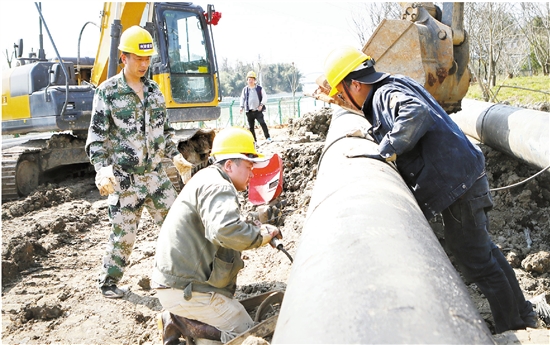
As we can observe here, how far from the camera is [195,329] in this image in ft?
10.8

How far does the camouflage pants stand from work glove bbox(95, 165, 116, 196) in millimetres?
279

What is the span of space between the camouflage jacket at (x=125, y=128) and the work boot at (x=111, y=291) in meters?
1.04

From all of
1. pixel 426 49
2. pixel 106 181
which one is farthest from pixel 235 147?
pixel 426 49

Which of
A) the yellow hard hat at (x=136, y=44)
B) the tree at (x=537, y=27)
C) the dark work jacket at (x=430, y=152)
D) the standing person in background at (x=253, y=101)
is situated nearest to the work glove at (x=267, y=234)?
the dark work jacket at (x=430, y=152)

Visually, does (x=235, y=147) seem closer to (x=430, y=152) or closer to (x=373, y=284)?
(x=430, y=152)

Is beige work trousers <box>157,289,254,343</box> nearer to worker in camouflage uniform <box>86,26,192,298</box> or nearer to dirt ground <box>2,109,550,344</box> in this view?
dirt ground <box>2,109,550,344</box>

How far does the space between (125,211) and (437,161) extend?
8.85 ft

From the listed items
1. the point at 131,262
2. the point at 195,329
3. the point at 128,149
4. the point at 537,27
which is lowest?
the point at 131,262

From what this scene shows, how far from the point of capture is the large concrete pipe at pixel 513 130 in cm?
469

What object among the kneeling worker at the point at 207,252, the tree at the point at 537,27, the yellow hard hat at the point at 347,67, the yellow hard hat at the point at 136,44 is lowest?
the kneeling worker at the point at 207,252

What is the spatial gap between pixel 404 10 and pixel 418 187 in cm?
327

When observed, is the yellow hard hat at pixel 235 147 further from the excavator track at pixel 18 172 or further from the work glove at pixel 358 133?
the excavator track at pixel 18 172

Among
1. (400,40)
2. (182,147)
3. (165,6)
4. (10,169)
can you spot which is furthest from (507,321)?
(10,169)

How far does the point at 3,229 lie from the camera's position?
277 inches
